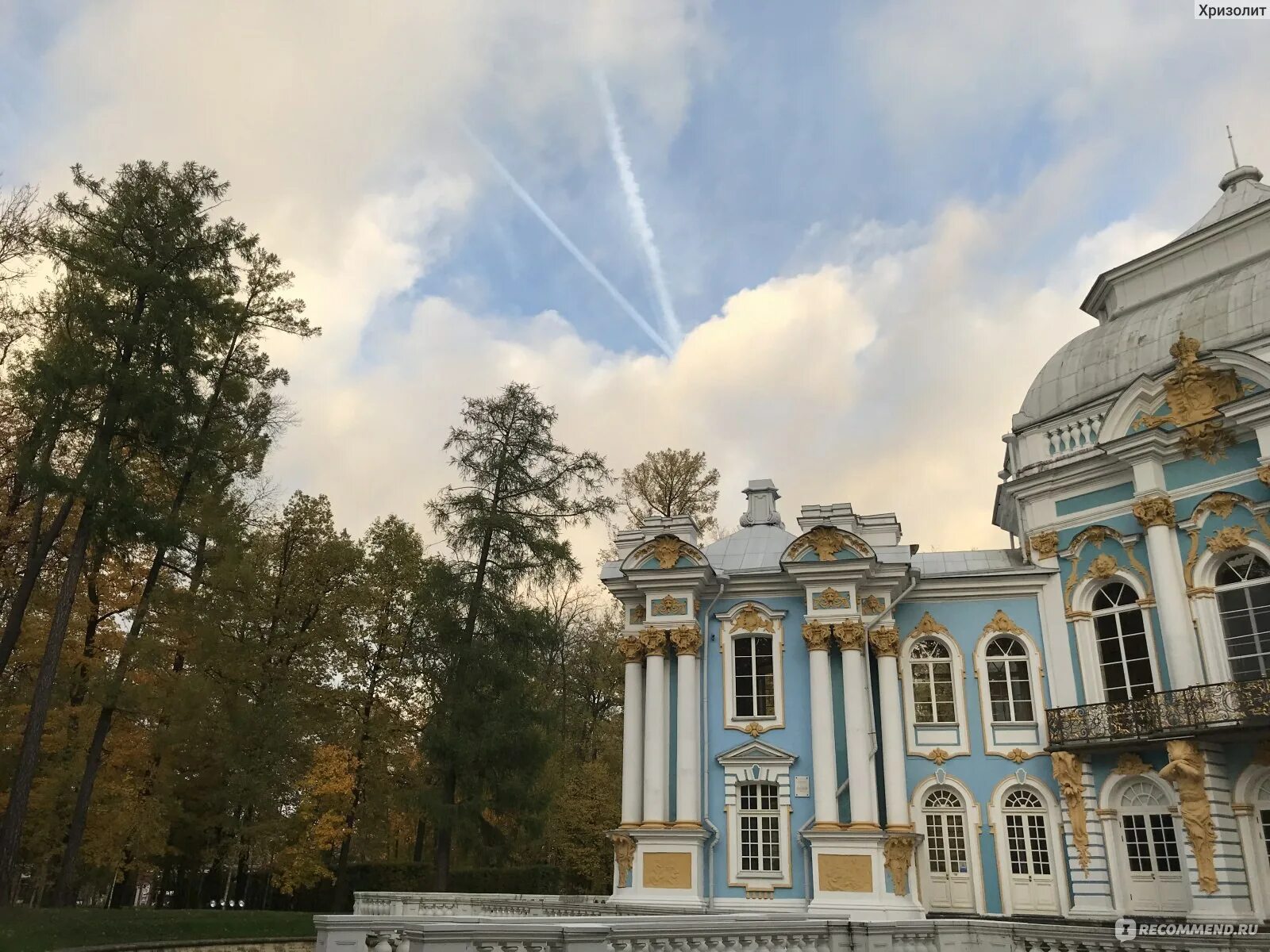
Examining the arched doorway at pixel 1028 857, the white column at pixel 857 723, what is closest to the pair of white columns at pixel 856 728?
the white column at pixel 857 723

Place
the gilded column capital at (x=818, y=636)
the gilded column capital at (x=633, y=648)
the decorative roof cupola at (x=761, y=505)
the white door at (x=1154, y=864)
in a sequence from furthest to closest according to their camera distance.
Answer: the decorative roof cupola at (x=761, y=505) → the gilded column capital at (x=633, y=648) → the gilded column capital at (x=818, y=636) → the white door at (x=1154, y=864)

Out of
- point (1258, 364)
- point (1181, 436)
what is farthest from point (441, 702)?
point (1258, 364)

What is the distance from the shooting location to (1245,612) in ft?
50.5

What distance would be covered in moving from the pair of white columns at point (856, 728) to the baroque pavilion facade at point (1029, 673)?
0.15ft

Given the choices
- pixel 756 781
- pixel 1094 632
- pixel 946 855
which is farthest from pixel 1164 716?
pixel 756 781

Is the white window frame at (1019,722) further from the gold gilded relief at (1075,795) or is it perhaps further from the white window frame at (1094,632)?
the white window frame at (1094,632)

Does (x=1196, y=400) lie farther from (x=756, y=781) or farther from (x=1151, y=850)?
(x=756, y=781)

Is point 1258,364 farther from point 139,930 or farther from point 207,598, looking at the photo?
point 207,598

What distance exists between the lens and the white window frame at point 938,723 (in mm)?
17656

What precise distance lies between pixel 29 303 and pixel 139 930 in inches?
458

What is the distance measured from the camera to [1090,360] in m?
19.2

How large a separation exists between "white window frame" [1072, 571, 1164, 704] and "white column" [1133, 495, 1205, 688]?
35cm

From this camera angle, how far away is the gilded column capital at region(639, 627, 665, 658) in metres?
18.8

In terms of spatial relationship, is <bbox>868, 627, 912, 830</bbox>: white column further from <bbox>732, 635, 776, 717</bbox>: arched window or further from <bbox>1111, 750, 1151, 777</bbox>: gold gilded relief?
<bbox>1111, 750, 1151, 777</bbox>: gold gilded relief
